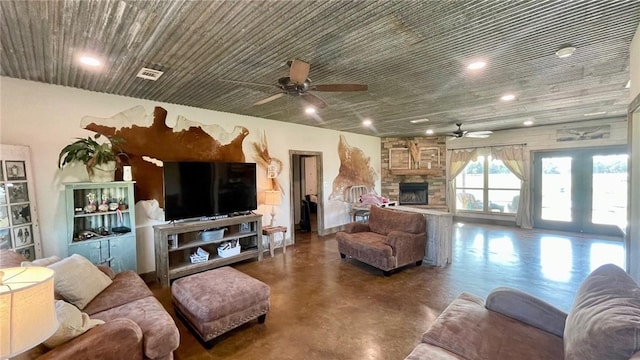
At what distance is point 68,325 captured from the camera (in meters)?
1.60

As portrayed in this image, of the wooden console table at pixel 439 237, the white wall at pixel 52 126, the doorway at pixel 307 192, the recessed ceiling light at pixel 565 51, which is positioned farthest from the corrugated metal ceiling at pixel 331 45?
the doorway at pixel 307 192

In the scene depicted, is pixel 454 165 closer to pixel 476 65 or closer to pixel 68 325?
pixel 476 65

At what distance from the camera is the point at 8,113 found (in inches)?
118

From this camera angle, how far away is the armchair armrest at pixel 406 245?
4066 millimetres

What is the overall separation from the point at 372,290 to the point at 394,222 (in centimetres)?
144

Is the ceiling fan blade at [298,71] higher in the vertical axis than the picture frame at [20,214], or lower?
higher

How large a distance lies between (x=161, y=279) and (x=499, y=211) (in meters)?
8.31

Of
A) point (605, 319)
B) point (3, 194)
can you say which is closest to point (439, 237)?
point (605, 319)

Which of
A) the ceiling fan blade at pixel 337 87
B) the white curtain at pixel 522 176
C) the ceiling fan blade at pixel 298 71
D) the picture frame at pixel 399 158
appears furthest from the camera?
the picture frame at pixel 399 158

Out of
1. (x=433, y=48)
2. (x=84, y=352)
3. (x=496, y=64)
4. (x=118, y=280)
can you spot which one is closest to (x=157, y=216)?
(x=118, y=280)

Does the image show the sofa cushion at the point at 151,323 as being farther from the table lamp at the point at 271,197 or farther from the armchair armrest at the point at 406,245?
the armchair armrest at the point at 406,245

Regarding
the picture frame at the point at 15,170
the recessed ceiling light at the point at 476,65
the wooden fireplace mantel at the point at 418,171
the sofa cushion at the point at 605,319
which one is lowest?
the sofa cushion at the point at 605,319

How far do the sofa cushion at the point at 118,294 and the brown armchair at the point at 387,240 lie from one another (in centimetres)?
291

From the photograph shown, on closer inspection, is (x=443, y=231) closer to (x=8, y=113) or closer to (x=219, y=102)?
(x=219, y=102)
